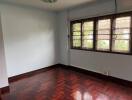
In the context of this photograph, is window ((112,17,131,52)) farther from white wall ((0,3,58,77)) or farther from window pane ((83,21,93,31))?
white wall ((0,3,58,77))

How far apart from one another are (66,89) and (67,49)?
1793mm

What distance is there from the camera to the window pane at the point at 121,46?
2.80 meters

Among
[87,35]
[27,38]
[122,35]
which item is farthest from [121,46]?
[27,38]

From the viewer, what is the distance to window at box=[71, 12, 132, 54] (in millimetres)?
2779

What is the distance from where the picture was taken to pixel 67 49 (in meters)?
4.25

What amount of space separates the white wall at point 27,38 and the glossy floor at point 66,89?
570 millimetres

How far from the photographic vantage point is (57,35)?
4512 mm

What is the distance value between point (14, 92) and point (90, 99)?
168 centimetres

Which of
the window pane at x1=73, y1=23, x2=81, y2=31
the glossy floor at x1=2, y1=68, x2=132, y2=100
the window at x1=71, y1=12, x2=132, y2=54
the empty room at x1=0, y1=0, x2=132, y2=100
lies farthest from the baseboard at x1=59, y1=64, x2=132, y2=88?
the window pane at x1=73, y1=23, x2=81, y2=31

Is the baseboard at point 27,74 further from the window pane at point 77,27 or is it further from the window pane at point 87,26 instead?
the window pane at point 87,26

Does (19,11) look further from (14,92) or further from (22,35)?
(14,92)

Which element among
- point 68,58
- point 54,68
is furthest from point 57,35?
point 54,68

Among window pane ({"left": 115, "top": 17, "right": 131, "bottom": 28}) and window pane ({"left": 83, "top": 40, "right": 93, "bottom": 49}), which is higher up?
window pane ({"left": 115, "top": 17, "right": 131, "bottom": 28})

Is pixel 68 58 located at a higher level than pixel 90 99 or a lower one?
higher
